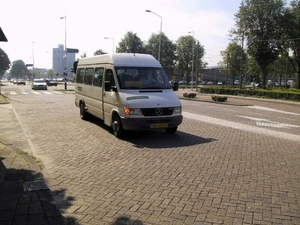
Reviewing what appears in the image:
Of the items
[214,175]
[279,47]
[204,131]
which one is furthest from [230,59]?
[214,175]

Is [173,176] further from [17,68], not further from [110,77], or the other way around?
[17,68]

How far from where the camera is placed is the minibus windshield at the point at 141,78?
9281 mm

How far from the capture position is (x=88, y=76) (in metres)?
11.9

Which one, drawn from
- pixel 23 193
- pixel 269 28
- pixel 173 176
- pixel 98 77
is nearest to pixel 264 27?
pixel 269 28

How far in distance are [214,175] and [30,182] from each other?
3231 mm

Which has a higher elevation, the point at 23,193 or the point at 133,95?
the point at 133,95

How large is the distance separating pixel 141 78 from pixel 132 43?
80.9 metres

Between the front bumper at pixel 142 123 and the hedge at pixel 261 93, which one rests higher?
the hedge at pixel 261 93

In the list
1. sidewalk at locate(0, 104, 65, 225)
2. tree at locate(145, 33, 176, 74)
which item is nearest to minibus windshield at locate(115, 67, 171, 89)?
sidewalk at locate(0, 104, 65, 225)

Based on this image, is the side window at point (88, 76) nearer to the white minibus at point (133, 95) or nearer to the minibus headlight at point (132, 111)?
the white minibus at point (133, 95)

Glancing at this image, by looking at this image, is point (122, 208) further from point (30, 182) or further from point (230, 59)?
point (230, 59)

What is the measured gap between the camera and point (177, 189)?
499cm

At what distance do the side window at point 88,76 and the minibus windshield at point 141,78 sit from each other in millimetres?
2273

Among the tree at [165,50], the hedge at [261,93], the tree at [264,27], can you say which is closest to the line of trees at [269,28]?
the tree at [264,27]
